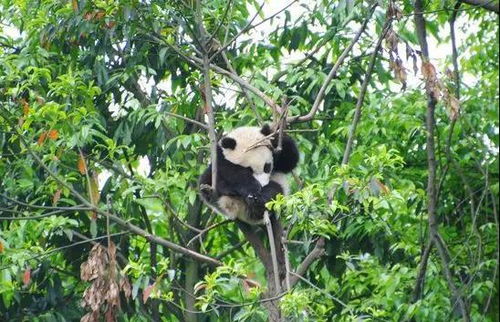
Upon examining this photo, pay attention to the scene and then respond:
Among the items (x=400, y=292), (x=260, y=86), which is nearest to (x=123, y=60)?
(x=260, y=86)

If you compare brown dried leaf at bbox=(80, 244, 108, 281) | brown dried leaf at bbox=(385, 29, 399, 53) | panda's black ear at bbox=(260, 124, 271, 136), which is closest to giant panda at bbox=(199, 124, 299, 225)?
panda's black ear at bbox=(260, 124, 271, 136)

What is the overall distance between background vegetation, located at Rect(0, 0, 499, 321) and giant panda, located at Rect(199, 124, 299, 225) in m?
0.18

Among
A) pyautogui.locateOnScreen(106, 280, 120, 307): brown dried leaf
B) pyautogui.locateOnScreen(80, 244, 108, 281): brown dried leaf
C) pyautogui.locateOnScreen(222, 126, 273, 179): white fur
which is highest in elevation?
pyautogui.locateOnScreen(222, 126, 273, 179): white fur

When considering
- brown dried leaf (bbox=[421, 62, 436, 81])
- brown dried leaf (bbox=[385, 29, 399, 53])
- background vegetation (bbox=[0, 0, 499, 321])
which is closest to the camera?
brown dried leaf (bbox=[421, 62, 436, 81])

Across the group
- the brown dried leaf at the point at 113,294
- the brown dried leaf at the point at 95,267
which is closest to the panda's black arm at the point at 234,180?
the brown dried leaf at the point at 95,267

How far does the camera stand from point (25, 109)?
6855 millimetres

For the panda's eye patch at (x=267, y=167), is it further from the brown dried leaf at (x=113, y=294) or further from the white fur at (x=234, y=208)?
the brown dried leaf at (x=113, y=294)

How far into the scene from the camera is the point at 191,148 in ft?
25.7

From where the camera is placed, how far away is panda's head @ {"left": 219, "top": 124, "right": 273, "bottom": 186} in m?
7.52

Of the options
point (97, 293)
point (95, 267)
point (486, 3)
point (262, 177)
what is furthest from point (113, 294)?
point (486, 3)

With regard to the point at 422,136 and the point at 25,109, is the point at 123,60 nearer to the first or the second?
the point at 25,109

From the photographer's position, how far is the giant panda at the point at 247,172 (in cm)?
728

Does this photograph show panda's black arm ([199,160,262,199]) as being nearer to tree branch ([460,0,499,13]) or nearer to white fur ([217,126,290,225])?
white fur ([217,126,290,225])

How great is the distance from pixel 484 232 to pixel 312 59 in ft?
7.91
